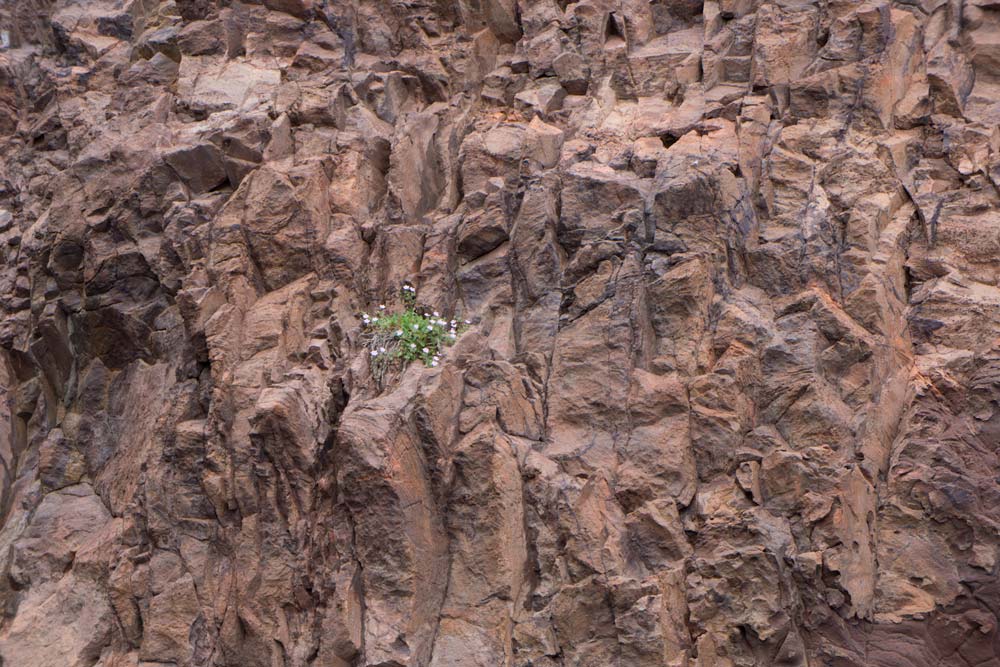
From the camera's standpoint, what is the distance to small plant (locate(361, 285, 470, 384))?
9.94 meters

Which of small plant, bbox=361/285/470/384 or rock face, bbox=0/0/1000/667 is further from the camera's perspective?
small plant, bbox=361/285/470/384

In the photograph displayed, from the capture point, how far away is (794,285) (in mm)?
10039

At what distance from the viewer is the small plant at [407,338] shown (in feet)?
32.6

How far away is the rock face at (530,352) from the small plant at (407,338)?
191 mm

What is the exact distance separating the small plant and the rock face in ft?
0.63

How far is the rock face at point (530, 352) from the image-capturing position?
29.5 ft

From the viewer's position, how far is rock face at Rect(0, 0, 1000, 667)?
29.5 ft

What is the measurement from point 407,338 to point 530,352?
1.14 m

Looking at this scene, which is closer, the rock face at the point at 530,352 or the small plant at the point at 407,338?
the rock face at the point at 530,352

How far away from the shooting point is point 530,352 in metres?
10.1

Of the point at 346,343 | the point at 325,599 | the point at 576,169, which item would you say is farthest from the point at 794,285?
the point at 325,599

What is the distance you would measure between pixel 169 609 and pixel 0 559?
2.68m

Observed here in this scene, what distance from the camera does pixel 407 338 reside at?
998 cm

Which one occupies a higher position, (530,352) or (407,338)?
(407,338)
